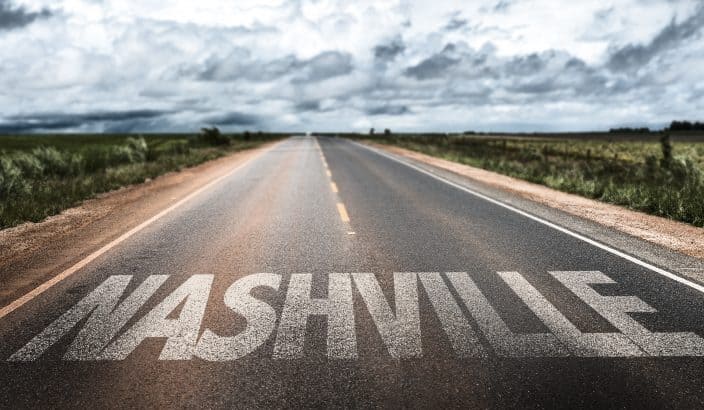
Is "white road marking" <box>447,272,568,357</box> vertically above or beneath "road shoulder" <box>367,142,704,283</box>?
Answer: above

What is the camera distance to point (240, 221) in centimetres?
916

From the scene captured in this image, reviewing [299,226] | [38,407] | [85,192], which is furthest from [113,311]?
[85,192]

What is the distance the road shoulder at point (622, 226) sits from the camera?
22.3ft

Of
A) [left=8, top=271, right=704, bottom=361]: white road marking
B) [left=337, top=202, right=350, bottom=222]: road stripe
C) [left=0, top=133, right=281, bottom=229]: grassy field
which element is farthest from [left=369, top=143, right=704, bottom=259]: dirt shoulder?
[left=0, top=133, right=281, bottom=229]: grassy field

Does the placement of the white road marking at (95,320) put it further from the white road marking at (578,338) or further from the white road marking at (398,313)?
the white road marking at (578,338)

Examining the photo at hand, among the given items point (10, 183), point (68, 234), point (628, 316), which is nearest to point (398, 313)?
point (628, 316)

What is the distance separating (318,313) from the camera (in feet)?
15.2

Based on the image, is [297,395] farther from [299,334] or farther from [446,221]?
[446,221]

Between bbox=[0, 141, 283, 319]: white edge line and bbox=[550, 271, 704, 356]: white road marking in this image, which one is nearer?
bbox=[550, 271, 704, 356]: white road marking

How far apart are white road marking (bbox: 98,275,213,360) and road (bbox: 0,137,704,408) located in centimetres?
2

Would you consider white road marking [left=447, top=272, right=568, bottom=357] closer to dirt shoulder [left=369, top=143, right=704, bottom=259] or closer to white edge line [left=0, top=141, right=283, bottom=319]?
dirt shoulder [left=369, top=143, right=704, bottom=259]

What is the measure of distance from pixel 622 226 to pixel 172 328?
7.85 m

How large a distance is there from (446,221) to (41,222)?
23.7 ft

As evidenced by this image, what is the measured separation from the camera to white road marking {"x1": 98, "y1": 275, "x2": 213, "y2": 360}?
12.7 feet
